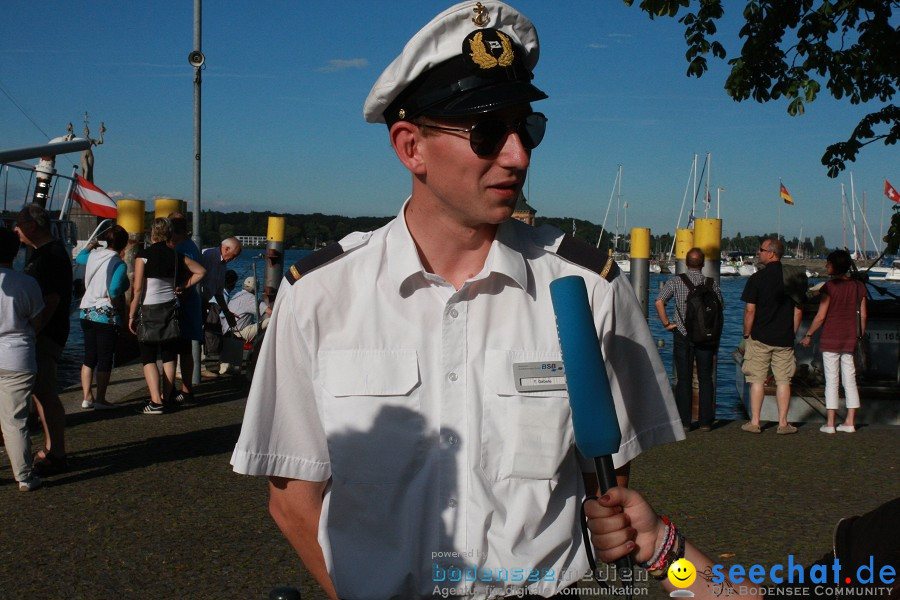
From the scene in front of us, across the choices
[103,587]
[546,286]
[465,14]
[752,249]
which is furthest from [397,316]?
[752,249]

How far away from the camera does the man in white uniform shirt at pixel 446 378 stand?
229 cm

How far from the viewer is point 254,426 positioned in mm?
2402

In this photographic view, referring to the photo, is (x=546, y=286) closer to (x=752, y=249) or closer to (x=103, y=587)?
(x=103, y=587)

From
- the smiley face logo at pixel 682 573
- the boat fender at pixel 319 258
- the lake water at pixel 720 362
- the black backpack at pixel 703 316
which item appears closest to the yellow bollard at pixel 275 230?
the lake water at pixel 720 362

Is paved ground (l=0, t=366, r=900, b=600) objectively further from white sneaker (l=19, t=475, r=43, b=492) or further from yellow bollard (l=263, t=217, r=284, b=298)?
yellow bollard (l=263, t=217, r=284, b=298)

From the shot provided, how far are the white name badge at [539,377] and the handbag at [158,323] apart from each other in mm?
8813

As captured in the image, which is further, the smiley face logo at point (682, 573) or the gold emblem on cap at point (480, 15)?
the gold emblem on cap at point (480, 15)

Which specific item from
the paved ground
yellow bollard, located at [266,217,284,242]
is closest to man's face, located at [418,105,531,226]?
the paved ground

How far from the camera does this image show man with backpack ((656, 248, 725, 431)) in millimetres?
11055

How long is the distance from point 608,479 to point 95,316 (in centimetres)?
954

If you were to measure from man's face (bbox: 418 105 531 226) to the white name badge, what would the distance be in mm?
384

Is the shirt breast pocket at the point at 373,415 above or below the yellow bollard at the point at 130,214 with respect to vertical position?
below

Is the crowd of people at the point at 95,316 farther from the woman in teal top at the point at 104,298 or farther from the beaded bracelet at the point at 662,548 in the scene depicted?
the beaded bracelet at the point at 662,548

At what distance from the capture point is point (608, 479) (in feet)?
6.00
